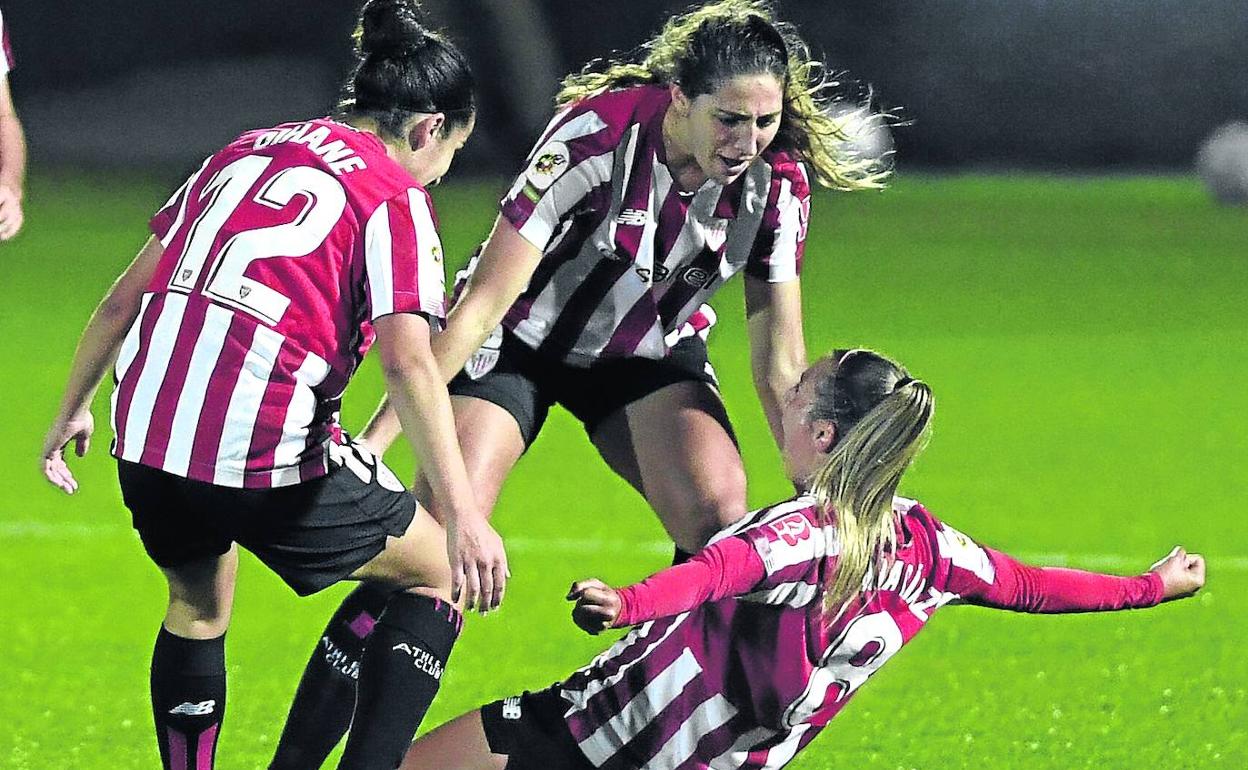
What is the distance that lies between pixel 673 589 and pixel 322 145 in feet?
3.69

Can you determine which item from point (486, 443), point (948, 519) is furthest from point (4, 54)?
point (948, 519)

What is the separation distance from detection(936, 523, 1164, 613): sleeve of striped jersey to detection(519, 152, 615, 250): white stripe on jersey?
124 cm

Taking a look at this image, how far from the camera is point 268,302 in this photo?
11.4 feet

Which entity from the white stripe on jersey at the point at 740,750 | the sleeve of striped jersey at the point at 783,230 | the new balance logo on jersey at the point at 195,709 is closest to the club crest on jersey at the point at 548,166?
the sleeve of striped jersey at the point at 783,230

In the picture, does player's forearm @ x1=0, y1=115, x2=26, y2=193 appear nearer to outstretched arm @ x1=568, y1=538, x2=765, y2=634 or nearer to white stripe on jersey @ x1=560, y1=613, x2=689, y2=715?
white stripe on jersey @ x1=560, y1=613, x2=689, y2=715

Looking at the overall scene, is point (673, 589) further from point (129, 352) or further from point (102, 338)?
point (102, 338)

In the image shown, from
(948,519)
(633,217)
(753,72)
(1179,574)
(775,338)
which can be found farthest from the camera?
(948,519)

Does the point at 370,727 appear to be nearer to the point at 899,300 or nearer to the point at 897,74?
the point at 899,300

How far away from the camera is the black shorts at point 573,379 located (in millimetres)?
4695

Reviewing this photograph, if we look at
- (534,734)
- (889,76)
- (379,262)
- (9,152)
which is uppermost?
(379,262)

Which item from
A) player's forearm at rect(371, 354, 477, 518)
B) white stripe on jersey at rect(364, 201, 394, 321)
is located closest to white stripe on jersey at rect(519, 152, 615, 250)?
white stripe on jersey at rect(364, 201, 394, 321)

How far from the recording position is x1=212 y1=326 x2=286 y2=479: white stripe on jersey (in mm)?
3486

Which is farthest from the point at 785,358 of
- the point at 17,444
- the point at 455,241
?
the point at 455,241

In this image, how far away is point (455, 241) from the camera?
15.7 m
